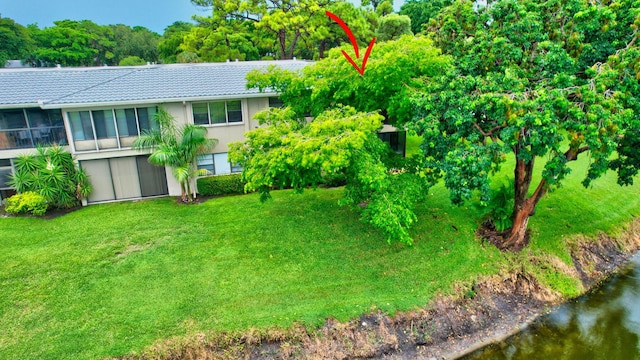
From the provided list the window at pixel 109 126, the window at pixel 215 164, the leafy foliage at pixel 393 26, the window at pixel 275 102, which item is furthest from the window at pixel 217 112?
the leafy foliage at pixel 393 26

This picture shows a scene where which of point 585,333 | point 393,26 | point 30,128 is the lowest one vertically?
point 585,333

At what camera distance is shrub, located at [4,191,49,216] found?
1638 cm

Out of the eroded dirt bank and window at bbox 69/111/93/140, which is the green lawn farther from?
window at bbox 69/111/93/140

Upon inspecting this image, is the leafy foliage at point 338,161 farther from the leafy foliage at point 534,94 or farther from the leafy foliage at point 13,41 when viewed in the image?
the leafy foliage at point 13,41

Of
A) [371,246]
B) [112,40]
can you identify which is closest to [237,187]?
[371,246]

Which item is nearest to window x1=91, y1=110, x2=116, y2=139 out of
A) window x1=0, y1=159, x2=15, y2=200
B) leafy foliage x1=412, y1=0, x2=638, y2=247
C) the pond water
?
window x1=0, y1=159, x2=15, y2=200

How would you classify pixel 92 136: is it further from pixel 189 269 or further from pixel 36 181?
pixel 189 269

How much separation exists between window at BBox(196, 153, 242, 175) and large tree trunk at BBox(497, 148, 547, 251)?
1240 cm

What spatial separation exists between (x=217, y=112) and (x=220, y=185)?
3.45m

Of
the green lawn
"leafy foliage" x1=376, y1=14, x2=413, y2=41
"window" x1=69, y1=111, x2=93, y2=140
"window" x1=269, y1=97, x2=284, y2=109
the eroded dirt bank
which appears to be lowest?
the eroded dirt bank

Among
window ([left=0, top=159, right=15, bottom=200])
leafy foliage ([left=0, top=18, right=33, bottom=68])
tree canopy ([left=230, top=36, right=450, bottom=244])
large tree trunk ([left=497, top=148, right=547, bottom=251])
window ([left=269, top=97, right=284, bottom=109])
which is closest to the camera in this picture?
tree canopy ([left=230, top=36, right=450, bottom=244])

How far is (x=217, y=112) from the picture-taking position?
18.5 metres

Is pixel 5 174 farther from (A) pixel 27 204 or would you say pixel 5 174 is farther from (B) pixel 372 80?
(B) pixel 372 80

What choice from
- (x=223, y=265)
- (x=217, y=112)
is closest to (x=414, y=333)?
(x=223, y=265)
